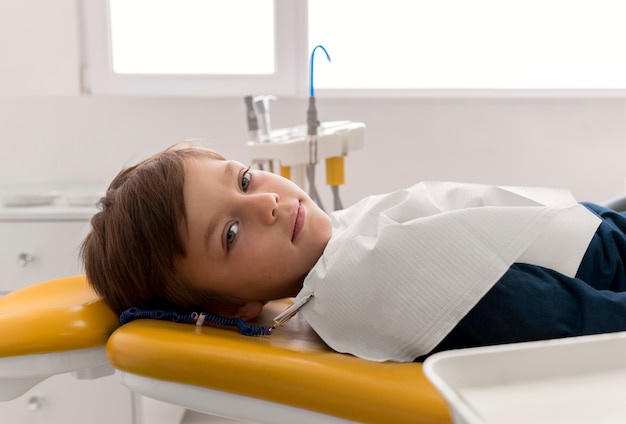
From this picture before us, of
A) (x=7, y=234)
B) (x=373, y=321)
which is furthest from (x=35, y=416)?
(x=373, y=321)

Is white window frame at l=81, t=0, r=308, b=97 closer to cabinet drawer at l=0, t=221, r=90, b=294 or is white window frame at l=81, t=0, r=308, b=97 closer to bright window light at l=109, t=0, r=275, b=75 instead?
bright window light at l=109, t=0, r=275, b=75

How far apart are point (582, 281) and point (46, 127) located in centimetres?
188

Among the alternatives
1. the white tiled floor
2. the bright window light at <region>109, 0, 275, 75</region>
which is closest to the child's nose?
the white tiled floor

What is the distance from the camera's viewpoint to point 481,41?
226 centimetres

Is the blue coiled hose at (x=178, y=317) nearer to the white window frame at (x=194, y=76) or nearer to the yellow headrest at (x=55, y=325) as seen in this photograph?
the yellow headrest at (x=55, y=325)

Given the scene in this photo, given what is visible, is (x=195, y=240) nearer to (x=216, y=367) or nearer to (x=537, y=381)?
(x=216, y=367)

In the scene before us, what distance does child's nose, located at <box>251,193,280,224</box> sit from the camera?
1080 millimetres

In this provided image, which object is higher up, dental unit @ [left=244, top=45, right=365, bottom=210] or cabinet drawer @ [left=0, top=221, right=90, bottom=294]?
dental unit @ [left=244, top=45, right=365, bottom=210]

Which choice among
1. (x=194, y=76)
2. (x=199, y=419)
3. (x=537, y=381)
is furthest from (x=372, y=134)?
(x=537, y=381)

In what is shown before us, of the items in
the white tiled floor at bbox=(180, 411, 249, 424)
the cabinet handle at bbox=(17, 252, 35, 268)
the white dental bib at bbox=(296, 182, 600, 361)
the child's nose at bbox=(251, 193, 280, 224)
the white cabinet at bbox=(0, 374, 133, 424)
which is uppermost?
the child's nose at bbox=(251, 193, 280, 224)

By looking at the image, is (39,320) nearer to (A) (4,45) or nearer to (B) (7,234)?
(B) (7,234)

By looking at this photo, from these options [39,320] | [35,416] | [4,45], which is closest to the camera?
[39,320]

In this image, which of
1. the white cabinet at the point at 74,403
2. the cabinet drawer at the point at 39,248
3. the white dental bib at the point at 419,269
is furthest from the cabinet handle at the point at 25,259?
the white dental bib at the point at 419,269

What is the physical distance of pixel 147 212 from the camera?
107 centimetres
